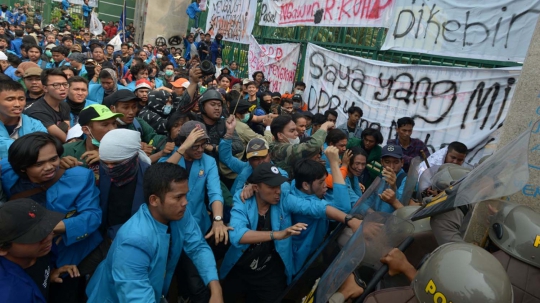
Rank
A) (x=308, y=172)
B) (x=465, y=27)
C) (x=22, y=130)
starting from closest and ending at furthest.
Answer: (x=308, y=172) → (x=22, y=130) → (x=465, y=27)

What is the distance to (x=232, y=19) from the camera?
1247 cm

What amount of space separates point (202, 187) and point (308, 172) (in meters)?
0.94

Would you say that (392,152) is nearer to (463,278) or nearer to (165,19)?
(463,278)

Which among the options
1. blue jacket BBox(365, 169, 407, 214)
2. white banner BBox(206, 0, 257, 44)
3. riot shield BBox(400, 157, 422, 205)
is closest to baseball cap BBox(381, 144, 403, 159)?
blue jacket BBox(365, 169, 407, 214)

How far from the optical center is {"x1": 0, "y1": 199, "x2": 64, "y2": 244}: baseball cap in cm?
178

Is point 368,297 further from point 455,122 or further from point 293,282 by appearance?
point 455,122

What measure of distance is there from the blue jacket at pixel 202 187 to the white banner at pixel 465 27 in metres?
3.62

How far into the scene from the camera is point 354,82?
6145 millimetres

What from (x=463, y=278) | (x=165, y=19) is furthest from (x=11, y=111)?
(x=165, y=19)

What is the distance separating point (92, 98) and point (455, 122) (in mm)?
5058

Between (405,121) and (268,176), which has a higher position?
(405,121)

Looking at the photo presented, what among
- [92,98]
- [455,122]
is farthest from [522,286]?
[92,98]

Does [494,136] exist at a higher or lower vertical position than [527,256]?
higher

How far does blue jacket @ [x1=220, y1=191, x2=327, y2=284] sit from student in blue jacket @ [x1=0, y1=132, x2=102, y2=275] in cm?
98
